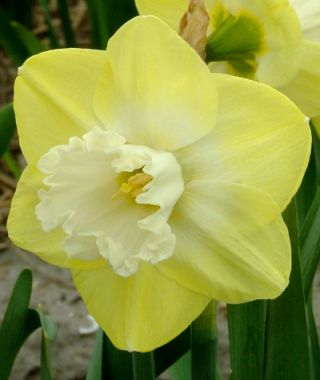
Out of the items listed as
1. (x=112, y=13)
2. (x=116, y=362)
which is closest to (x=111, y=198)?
(x=116, y=362)

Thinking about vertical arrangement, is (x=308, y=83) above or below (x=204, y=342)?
above

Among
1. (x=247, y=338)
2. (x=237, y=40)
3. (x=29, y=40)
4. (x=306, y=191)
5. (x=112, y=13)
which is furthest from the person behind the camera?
(x=29, y=40)

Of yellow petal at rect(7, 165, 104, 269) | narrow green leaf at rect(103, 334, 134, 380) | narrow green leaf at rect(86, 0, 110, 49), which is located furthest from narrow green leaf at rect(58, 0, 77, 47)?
yellow petal at rect(7, 165, 104, 269)

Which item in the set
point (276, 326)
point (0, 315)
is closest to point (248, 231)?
point (276, 326)

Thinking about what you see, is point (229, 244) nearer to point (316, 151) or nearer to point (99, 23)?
point (316, 151)

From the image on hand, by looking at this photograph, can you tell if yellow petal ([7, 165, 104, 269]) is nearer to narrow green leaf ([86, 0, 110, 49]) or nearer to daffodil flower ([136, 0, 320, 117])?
daffodil flower ([136, 0, 320, 117])

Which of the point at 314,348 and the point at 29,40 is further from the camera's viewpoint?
the point at 29,40
